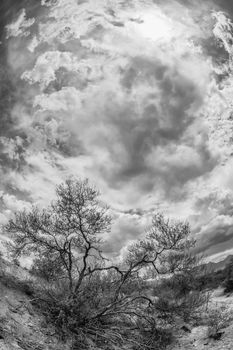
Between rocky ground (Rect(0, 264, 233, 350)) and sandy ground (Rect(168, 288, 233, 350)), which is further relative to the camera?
sandy ground (Rect(168, 288, 233, 350))

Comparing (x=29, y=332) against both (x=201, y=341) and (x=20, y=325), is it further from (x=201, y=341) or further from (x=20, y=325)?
(x=201, y=341)

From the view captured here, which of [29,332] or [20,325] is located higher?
[20,325]

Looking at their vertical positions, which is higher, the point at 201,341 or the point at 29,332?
the point at 29,332

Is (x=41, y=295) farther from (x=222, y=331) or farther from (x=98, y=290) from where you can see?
(x=222, y=331)

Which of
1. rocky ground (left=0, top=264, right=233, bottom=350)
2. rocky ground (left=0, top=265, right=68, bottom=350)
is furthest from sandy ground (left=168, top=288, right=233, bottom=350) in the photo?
rocky ground (left=0, top=265, right=68, bottom=350)

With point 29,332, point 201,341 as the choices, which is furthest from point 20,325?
point 201,341

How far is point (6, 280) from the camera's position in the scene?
16516 millimetres

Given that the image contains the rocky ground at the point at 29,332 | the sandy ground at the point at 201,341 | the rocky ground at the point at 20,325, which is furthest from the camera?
the sandy ground at the point at 201,341

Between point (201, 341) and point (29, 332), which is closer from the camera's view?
point (29, 332)

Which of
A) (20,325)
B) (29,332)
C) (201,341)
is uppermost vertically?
(20,325)

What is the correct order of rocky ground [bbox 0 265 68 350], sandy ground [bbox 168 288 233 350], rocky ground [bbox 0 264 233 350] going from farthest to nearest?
sandy ground [bbox 168 288 233 350] → rocky ground [bbox 0 264 233 350] → rocky ground [bbox 0 265 68 350]

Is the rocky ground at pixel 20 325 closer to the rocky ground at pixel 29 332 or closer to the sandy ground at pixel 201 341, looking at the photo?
the rocky ground at pixel 29 332

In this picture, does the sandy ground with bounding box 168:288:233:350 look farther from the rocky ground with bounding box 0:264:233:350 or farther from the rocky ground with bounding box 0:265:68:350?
the rocky ground with bounding box 0:265:68:350

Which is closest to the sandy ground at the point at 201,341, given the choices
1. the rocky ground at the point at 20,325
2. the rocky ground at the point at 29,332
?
the rocky ground at the point at 29,332
